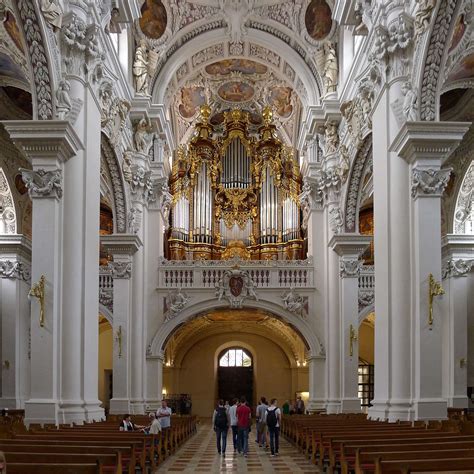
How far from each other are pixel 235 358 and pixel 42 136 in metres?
22.8

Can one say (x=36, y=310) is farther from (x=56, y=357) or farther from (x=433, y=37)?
(x=433, y=37)

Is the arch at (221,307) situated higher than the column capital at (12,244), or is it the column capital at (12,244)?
the column capital at (12,244)

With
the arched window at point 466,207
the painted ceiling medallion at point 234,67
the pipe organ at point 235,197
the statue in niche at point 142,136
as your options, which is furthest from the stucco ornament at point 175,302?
the arched window at point 466,207

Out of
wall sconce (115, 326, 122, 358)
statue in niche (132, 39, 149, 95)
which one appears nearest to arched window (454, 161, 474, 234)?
statue in niche (132, 39, 149, 95)

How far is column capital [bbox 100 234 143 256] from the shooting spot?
22641 mm

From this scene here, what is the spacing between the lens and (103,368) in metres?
33.0

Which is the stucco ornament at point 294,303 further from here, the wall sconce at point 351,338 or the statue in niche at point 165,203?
the statue in niche at point 165,203

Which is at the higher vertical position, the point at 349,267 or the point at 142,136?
the point at 142,136

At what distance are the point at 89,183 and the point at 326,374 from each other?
41.5 ft

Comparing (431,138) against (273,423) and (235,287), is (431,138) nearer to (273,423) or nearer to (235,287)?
(273,423)

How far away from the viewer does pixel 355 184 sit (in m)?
22.1

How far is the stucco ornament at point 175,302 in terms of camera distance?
1021 inches

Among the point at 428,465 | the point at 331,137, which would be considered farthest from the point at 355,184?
the point at 428,465

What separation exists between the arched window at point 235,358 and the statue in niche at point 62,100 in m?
22.1
